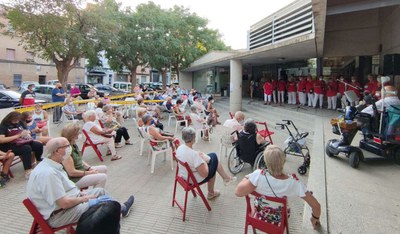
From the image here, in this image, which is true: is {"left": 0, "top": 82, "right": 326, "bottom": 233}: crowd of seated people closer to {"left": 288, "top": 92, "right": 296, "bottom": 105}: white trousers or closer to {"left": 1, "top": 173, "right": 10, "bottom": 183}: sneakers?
{"left": 1, "top": 173, "right": 10, "bottom": 183}: sneakers

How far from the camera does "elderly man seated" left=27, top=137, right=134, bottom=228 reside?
247 cm

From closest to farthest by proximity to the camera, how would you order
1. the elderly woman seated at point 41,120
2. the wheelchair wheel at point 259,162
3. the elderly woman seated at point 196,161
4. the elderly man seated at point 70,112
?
the elderly woman seated at point 196,161, the wheelchair wheel at point 259,162, the elderly woman seated at point 41,120, the elderly man seated at point 70,112

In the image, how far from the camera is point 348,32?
12758 millimetres

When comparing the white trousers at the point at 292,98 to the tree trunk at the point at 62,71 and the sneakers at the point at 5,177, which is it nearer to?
the sneakers at the point at 5,177

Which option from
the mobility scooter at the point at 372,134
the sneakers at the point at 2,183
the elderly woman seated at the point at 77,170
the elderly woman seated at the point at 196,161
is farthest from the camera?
the mobility scooter at the point at 372,134

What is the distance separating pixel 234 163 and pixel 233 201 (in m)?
1.47

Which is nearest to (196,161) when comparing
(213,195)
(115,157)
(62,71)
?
(213,195)

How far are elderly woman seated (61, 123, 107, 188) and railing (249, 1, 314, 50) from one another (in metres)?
7.44

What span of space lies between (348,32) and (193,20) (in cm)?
2131

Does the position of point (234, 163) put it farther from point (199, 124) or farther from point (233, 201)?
point (199, 124)

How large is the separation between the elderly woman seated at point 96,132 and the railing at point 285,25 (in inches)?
264

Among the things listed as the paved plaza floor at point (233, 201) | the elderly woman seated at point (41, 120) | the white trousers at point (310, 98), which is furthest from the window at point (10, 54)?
the white trousers at point (310, 98)

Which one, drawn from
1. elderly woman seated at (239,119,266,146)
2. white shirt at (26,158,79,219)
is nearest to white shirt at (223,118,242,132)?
elderly woman seated at (239,119,266,146)

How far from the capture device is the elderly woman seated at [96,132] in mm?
A: 5777
